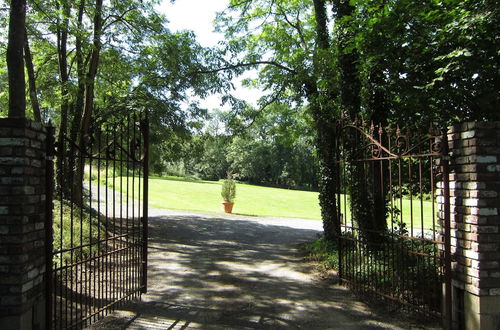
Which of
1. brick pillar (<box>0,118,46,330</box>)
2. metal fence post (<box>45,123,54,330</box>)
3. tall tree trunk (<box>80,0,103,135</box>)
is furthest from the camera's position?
tall tree trunk (<box>80,0,103,135</box>)

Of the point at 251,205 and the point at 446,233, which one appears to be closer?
the point at 446,233

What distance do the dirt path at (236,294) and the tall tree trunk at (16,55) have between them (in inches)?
143

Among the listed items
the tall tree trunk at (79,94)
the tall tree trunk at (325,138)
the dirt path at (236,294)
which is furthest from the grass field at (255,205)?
the tall tree trunk at (79,94)

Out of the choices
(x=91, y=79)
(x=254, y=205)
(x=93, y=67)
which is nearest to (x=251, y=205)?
(x=254, y=205)

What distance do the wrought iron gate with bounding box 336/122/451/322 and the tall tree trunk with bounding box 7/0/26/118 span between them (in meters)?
5.33

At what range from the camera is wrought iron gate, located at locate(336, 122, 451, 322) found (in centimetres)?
468

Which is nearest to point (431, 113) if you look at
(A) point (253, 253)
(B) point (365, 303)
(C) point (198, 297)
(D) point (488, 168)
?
(D) point (488, 168)

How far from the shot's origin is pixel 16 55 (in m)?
5.73

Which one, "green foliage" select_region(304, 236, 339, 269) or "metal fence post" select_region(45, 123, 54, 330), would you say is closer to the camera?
"metal fence post" select_region(45, 123, 54, 330)

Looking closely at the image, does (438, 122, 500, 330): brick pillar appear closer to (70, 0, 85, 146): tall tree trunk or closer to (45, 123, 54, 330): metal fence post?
(45, 123, 54, 330): metal fence post

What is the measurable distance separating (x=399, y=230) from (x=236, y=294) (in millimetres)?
3282

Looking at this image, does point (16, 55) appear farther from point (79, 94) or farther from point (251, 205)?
point (251, 205)

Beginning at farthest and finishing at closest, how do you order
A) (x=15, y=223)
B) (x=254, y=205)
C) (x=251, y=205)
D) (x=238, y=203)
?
1. (x=238, y=203)
2. (x=254, y=205)
3. (x=251, y=205)
4. (x=15, y=223)

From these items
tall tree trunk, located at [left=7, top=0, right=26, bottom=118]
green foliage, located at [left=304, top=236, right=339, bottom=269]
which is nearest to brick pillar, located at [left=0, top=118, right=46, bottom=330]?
tall tree trunk, located at [left=7, top=0, right=26, bottom=118]
